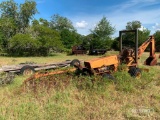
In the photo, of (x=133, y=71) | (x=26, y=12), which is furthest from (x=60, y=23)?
(x=133, y=71)

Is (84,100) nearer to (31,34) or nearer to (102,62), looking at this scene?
(102,62)

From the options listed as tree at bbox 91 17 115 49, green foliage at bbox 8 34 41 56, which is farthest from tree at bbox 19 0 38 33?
tree at bbox 91 17 115 49

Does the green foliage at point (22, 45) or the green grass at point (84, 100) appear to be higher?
the green foliage at point (22, 45)

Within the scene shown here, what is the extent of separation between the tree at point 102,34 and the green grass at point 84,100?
64.2 feet

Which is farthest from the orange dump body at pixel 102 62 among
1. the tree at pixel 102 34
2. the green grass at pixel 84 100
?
the tree at pixel 102 34

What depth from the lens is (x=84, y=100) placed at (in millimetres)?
4820

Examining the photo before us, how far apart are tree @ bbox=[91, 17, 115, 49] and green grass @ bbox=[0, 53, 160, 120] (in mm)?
19579

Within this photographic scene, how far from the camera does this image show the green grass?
3.92 m

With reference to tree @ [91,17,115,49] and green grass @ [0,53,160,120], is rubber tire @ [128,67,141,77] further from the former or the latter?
tree @ [91,17,115,49]

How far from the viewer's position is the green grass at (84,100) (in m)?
3.92

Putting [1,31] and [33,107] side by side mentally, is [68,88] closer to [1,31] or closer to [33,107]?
[33,107]

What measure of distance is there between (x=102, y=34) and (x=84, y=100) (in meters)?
22.8

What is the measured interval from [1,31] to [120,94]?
22574mm

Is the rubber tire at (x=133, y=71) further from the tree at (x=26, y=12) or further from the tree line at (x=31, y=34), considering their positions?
the tree at (x=26, y=12)
